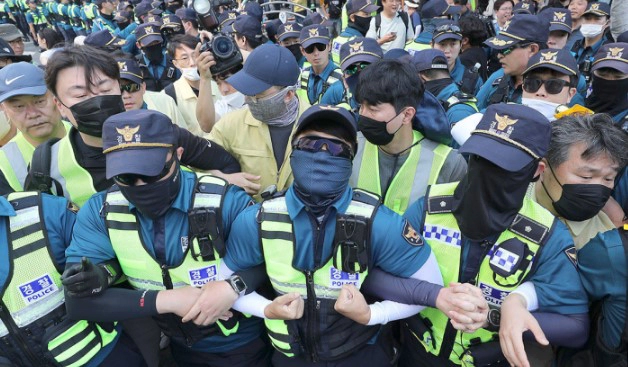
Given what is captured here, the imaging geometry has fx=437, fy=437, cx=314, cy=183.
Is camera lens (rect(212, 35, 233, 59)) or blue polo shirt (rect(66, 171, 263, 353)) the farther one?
camera lens (rect(212, 35, 233, 59))

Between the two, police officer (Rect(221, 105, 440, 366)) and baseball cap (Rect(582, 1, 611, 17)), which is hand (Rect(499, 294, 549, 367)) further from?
baseball cap (Rect(582, 1, 611, 17))

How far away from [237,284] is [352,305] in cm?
58

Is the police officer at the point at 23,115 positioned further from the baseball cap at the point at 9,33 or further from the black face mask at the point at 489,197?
the baseball cap at the point at 9,33

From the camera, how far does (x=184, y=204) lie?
2145 millimetres

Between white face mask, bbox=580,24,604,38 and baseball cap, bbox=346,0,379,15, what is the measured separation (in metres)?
3.14

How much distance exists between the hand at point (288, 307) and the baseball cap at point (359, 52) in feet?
9.45

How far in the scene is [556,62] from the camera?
12.0ft

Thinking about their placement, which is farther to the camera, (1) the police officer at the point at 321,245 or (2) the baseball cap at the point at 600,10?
(2) the baseball cap at the point at 600,10

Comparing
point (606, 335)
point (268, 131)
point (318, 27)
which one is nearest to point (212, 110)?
point (268, 131)

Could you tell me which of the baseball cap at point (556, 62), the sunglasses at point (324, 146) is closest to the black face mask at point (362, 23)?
the baseball cap at point (556, 62)

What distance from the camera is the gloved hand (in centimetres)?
189

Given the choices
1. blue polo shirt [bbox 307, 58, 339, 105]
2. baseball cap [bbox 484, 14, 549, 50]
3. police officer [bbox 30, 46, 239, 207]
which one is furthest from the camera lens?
baseball cap [bbox 484, 14, 549, 50]

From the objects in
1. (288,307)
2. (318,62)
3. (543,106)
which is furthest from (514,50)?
(288,307)

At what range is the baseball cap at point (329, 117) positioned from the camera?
6.63 feet
